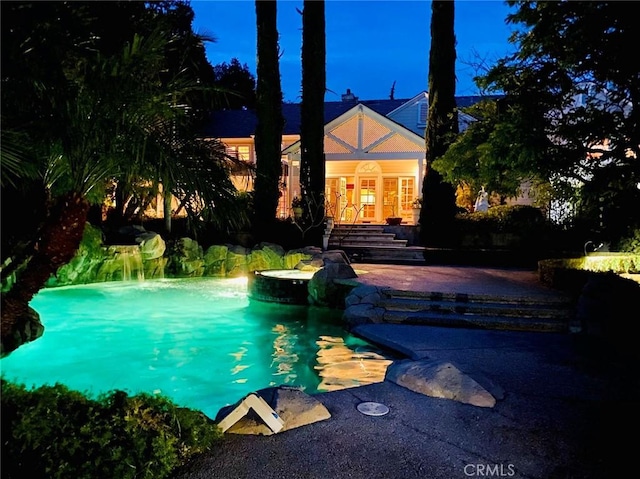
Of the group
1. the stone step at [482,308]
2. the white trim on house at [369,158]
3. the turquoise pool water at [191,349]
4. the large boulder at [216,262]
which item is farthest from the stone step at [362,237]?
the stone step at [482,308]

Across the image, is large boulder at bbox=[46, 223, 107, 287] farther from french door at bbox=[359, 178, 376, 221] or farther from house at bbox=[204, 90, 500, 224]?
french door at bbox=[359, 178, 376, 221]

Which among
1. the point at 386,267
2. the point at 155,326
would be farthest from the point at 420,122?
the point at 155,326

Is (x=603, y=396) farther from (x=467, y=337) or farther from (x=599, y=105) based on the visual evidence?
(x=599, y=105)

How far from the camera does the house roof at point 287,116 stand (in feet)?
88.4

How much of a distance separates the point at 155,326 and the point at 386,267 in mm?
8148

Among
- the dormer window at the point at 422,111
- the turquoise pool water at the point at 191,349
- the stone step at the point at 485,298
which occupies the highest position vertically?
the dormer window at the point at 422,111

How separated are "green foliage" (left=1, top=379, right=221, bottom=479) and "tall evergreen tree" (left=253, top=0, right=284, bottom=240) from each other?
1595cm

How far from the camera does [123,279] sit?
16.3m

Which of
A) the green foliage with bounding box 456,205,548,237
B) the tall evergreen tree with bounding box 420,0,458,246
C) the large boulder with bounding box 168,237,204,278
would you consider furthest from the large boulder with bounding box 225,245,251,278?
the green foliage with bounding box 456,205,548,237

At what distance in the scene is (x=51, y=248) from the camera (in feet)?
12.9

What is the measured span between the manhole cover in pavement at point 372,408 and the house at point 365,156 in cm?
1910

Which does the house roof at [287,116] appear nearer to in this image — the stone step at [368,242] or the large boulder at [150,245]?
the stone step at [368,242]

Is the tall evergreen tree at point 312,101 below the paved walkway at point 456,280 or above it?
above

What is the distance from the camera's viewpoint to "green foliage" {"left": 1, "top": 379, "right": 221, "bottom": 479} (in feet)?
10.3
